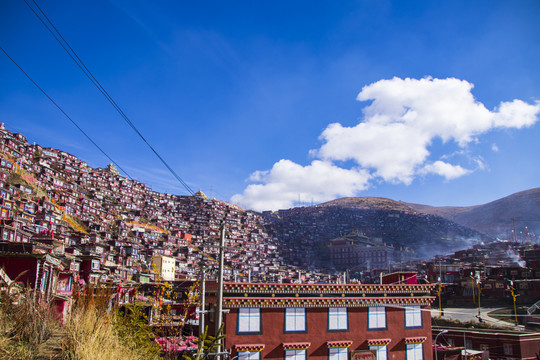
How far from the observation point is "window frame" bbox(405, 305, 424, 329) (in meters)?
20.8

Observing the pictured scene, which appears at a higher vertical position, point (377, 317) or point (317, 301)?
point (317, 301)

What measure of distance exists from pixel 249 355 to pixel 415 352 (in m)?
9.07

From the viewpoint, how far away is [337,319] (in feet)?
63.6

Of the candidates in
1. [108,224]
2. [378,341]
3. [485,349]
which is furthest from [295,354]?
[108,224]

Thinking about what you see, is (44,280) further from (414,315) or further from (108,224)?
(108,224)

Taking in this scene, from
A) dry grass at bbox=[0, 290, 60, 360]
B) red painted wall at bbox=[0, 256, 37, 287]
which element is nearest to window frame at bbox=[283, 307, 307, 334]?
dry grass at bbox=[0, 290, 60, 360]

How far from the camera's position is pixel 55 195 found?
7712 centimetres

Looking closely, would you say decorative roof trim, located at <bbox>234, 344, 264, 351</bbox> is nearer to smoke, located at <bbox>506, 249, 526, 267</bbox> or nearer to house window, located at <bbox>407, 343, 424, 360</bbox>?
house window, located at <bbox>407, 343, 424, 360</bbox>

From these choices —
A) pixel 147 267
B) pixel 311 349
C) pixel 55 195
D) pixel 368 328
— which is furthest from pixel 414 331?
pixel 55 195

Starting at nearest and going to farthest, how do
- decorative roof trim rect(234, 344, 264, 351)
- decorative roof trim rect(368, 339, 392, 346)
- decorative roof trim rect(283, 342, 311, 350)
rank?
1. decorative roof trim rect(234, 344, 264, 351)
2. decorative roof trim rect(283, 342, 311, 350)
3. decorative roof trim rect(368, 339, 392, 346)

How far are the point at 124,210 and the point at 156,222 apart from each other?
9.23 m

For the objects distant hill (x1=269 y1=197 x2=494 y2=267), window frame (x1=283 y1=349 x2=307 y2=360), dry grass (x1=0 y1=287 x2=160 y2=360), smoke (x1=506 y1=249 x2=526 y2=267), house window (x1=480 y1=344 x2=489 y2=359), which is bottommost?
house window (x1=480 y1=344 x2=489 y2=359)

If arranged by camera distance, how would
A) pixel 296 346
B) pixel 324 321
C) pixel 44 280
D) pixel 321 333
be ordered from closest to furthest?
1. pixel 296 346
2. pixel 321 333
3. pixel 324 321
4. pixel 44 280

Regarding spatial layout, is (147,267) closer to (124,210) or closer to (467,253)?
(124,210)
